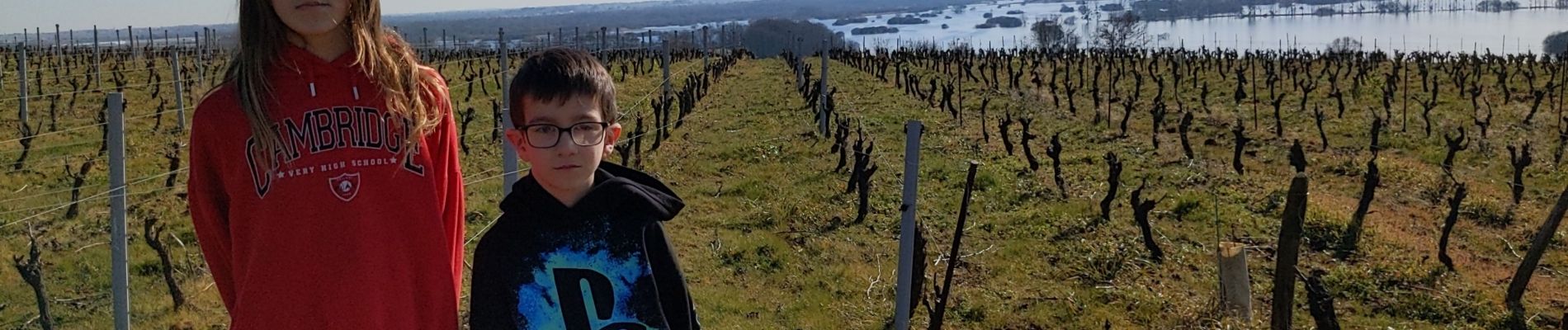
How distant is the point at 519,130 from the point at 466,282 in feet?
11.2

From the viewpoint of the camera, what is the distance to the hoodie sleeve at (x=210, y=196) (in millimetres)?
1518

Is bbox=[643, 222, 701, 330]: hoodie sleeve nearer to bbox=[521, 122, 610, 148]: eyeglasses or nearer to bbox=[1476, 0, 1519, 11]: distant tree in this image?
bbox=[521, 122, 610, 148]: eyeglasses

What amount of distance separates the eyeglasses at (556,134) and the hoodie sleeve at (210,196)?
0.46m

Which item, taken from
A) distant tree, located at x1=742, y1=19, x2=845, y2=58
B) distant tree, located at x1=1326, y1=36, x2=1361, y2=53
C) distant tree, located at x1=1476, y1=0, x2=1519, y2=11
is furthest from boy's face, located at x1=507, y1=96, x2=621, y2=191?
distant tree, located at x1=1476, y1=0, x2=1519, y2=11

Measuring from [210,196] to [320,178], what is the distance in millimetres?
185

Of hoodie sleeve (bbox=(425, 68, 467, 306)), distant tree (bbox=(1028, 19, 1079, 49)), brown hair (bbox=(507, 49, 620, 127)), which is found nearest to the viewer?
brown hair (bbox=(507, 49, 620, 127))

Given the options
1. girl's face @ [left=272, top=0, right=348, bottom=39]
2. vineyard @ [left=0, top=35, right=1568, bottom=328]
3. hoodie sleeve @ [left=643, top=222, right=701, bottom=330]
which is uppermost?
girl's face @ [left=272, top=0, right=348, bottom=39]

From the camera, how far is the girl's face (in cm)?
150

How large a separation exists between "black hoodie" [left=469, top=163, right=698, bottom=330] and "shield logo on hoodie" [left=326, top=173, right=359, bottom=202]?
0.22m

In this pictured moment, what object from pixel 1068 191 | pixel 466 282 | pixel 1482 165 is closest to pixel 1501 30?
pixel 1482 165

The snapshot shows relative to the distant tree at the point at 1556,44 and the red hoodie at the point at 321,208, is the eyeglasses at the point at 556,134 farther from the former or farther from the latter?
the distant tree at the point at 1556,44

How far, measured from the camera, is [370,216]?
1.55 metres

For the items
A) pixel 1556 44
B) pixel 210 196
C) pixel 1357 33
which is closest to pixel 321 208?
pixel 210 196

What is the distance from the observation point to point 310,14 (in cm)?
150
